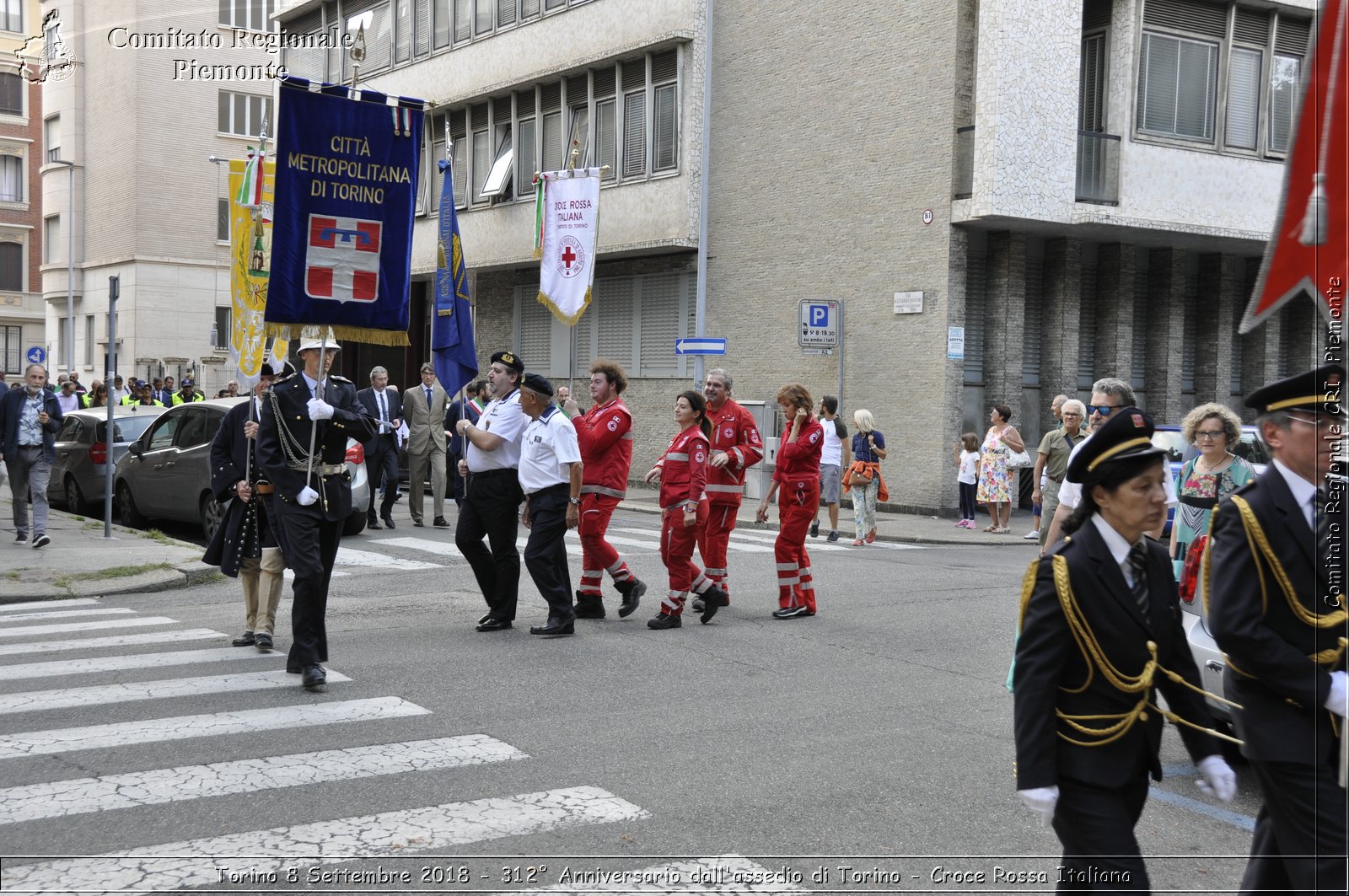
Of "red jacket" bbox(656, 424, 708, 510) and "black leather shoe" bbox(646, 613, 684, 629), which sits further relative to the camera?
"red jacket" bbox(656, 424, 708, 510)

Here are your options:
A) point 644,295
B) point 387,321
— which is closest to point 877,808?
point 387,321

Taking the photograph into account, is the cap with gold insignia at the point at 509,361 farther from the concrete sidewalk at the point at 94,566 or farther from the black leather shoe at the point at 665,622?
the concrete sidewalk at the point at 94,566

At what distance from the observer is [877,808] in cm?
562

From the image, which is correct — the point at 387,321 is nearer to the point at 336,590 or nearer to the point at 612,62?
the point at 336,590

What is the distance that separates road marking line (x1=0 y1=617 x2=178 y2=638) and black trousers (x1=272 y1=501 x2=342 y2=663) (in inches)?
98.2

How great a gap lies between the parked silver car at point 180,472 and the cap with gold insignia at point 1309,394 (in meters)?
12.5

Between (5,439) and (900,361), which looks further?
(900,361)

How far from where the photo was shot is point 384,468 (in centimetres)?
1781

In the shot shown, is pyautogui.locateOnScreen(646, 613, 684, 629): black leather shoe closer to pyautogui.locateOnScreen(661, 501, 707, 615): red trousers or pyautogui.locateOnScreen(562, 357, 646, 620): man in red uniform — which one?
pyautogui.locateOnScreen(661, 501, 707, 615): red trousers

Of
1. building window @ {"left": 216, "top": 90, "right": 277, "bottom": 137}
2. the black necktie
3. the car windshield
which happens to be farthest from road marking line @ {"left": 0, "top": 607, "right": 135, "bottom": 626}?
building window @ {"left": 216, "top": 90, "right": 277, "bottom": 137}

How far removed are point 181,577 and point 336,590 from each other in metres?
1.71

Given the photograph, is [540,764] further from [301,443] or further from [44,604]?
[44,604]

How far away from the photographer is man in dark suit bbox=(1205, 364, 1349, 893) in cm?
341

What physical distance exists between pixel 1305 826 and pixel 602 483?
295 inches
